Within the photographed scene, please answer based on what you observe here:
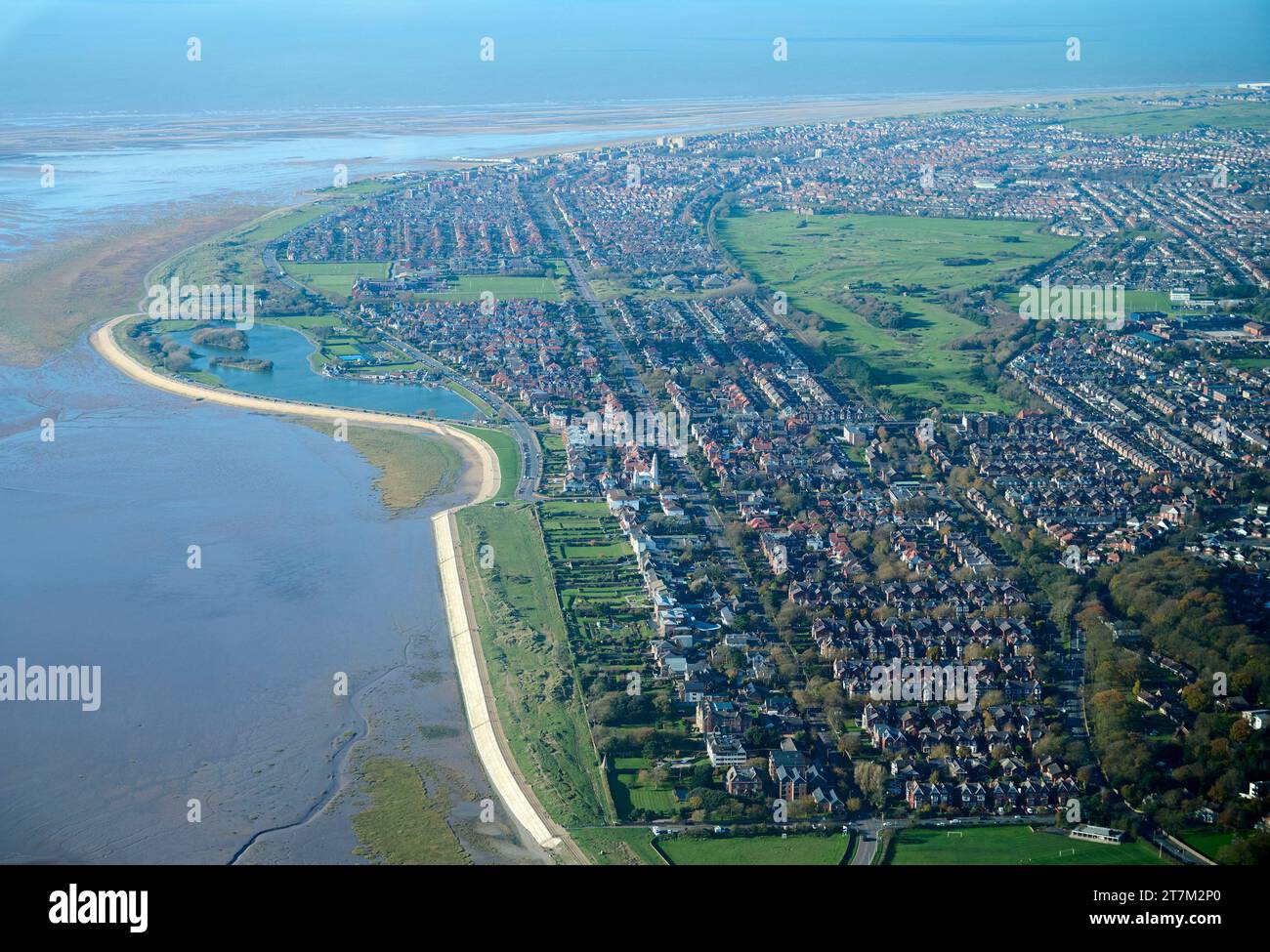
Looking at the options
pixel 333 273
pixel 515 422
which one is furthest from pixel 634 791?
pixel 333 273

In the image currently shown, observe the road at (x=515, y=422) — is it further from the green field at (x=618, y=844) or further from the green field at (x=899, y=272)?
the green field at (x=618, y=844)

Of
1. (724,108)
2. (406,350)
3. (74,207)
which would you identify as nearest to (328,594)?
(406,350)

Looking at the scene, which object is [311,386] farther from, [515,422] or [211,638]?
[211,638]

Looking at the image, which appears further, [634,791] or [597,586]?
[597,586]
